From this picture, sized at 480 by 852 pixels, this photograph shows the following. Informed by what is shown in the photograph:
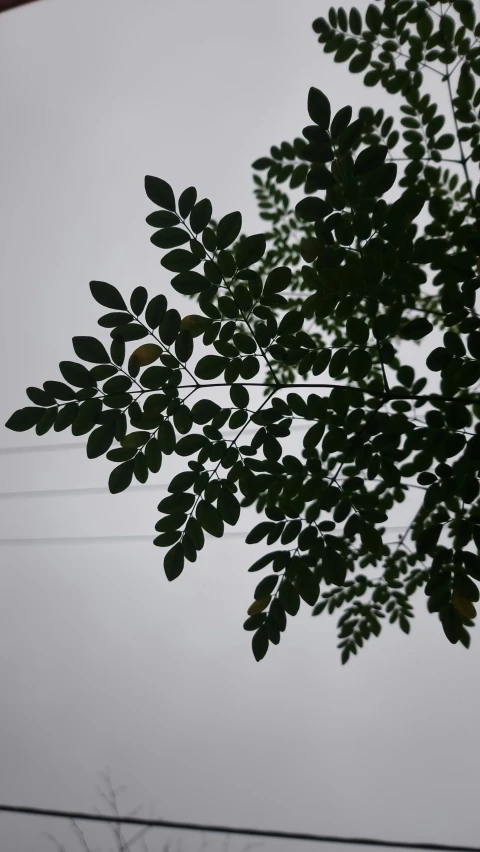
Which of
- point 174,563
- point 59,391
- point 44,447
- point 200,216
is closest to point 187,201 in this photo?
point 200,216

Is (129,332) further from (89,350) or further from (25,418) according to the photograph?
(25,418)

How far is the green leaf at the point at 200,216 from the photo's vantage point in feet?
2.05

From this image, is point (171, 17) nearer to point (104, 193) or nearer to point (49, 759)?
point (104, 193)

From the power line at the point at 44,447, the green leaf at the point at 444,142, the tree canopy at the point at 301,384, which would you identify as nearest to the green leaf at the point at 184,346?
the tree canopy at the point at 301,384

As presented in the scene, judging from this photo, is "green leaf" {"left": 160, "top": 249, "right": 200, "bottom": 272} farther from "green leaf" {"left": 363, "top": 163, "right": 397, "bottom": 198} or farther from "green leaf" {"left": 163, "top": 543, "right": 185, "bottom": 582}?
"green leaf" {"left": 163, "top": 543, "right": 185, "bottom": 582}

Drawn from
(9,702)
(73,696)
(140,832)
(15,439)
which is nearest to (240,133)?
(15,439)

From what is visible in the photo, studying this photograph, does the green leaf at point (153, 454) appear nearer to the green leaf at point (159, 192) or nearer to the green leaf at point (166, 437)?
the green leaf at point (166, 437)

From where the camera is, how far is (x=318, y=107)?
0.57m

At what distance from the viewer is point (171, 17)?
2.70m

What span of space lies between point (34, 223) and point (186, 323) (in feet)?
8.05

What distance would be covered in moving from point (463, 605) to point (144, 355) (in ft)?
1.39

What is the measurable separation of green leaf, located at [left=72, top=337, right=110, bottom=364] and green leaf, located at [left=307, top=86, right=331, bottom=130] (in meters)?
0.30

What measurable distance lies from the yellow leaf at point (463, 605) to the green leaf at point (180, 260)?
17.3 inches

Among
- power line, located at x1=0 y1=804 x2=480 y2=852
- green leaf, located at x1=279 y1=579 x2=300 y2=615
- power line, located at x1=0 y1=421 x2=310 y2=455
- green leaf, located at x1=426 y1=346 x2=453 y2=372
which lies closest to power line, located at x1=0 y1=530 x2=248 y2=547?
power line, located at x1=0 y1=421 x2=310 y2=455
